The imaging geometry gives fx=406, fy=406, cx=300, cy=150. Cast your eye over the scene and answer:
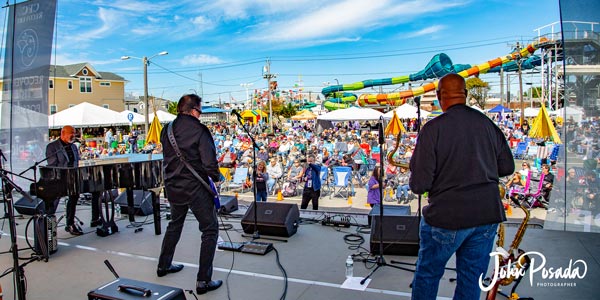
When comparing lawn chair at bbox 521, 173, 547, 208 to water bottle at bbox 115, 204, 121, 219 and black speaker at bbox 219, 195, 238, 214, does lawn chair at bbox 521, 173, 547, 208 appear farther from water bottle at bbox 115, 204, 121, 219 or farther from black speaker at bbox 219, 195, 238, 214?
water bottle at bbox 115, 204, 121, 219

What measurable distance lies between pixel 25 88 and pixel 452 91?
5518mm

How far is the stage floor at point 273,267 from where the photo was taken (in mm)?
3676

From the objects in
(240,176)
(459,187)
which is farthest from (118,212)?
(459,187)

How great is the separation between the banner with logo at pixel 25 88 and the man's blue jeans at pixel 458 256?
5.24m

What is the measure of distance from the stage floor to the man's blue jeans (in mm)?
1082

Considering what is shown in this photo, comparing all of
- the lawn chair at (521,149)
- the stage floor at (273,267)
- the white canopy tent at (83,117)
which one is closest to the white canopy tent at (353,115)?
the lawn chair at (521,149)

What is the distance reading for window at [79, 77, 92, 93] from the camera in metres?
41.7

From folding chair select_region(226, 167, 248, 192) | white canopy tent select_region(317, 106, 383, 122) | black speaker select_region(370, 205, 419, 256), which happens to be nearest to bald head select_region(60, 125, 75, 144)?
black speaker select_region(370, 205, 419, 256)

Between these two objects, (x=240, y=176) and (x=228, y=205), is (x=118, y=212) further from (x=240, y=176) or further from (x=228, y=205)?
(x=240, y=176)

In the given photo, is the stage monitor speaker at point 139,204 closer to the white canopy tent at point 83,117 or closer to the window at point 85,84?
the white canopy tent at point 83,117

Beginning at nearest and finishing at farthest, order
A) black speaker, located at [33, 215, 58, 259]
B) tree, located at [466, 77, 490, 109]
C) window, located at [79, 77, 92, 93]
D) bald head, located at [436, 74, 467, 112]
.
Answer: bald head, located at [436, 74, 467, 112] → black speaker, located at [33, 215, 58, 259] → window, located at [79, 77, 92, 93] → tree, located at [466, 77, 490, 109]

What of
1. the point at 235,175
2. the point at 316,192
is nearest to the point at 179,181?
the point at 316,192

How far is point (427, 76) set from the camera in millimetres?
40719

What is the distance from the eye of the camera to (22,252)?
17.3 feet
